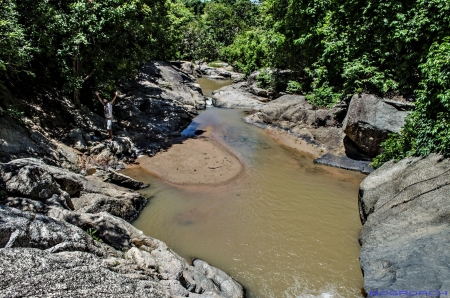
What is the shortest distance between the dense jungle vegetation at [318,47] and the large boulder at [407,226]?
113 cm

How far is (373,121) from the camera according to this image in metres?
12.8

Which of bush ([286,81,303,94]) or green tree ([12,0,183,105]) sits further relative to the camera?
bush ([286,81,303,94])

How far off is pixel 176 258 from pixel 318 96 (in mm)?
Result: 14536

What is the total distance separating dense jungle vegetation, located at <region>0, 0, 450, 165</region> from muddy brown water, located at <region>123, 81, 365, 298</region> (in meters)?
3.08

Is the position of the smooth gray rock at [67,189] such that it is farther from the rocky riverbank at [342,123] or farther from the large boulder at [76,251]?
the rocky riverbank at [342,123]

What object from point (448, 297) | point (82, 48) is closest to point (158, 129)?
point (82, 48)

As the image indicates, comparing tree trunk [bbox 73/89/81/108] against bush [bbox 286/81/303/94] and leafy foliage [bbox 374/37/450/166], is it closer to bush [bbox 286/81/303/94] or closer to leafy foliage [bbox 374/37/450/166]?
leafy foliage [bbox 374/37/450/166]

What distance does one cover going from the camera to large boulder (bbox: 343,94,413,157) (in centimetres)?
1255

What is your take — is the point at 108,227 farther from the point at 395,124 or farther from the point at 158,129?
the point at 395,124

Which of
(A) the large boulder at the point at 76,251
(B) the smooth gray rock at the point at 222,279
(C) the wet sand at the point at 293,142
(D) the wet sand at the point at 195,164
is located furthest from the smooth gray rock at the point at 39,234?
(C) the wet sand at the point at 293,142

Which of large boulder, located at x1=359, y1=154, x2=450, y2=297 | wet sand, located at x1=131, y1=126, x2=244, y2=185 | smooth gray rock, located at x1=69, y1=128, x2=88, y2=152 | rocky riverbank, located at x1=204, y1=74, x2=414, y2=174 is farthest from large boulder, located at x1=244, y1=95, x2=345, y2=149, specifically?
smooth gray rock, located at x1=69, y1=128, x2=88, y2=152

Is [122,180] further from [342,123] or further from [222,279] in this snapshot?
[342,123]

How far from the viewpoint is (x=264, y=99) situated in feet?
83.5

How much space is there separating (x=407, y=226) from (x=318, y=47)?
1535 centimetres
